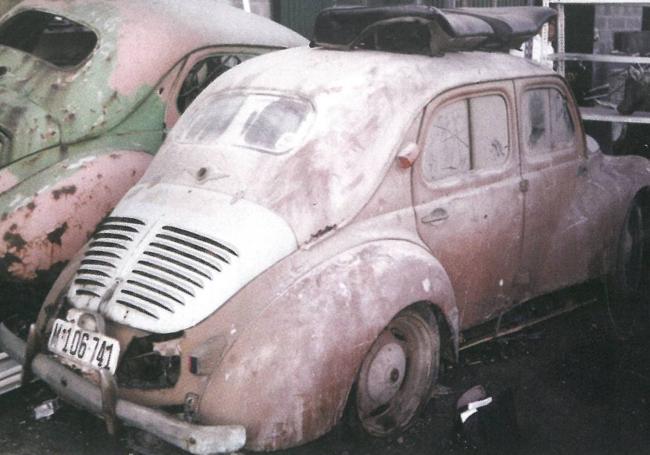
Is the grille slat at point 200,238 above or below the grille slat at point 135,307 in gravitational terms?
above

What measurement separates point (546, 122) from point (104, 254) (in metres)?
2.63

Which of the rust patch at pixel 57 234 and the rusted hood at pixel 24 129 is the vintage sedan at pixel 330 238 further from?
the rusted hood at pixel 24 129

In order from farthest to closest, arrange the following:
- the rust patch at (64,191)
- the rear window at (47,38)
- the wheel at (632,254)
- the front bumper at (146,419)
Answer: the rear window at (47,38) < the wheel at (632,254) < the rust patch at (64,191) < the front bumper at (146,419)

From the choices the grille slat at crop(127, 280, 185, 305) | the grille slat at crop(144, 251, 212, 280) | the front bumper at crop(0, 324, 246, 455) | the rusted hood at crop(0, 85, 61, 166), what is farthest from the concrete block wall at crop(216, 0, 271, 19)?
the front bumper at crop(0, 324, 246, 455)

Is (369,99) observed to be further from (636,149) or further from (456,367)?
(636,149)

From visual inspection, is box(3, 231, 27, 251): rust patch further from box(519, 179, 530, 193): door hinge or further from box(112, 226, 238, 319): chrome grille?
box(519, 179, 530, 193): door hinge

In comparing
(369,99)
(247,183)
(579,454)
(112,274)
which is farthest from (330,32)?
(579,454)

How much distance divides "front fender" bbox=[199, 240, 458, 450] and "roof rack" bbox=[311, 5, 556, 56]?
1.34 metres

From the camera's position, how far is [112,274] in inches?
141

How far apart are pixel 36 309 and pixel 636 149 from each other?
6.24 metres

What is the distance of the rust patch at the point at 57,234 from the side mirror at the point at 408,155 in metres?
1.94

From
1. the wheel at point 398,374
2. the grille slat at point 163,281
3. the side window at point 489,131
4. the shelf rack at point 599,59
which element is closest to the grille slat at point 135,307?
the grille slat at point 163,281

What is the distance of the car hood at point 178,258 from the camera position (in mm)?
3342

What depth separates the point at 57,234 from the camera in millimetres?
4504
